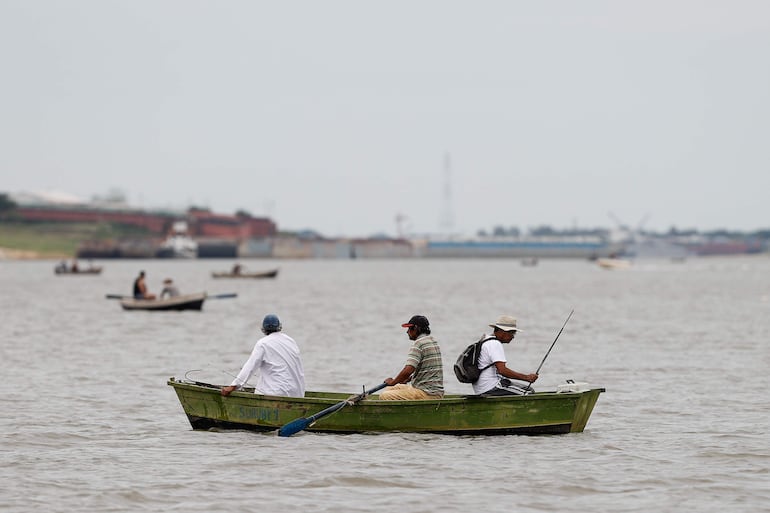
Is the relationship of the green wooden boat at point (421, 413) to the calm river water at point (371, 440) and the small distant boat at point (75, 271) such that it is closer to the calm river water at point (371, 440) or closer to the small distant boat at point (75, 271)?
the calm river water at point (371, 440)

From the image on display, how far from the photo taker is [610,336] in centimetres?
4659

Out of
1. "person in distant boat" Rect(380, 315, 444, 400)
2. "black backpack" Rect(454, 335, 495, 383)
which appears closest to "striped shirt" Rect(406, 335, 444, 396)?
"person in distant boat" Rect(380, 315, 444, 400)

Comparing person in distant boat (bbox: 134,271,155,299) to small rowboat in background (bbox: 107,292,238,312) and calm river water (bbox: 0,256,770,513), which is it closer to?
small rowboat in background (bbox: 107,292,238,312)

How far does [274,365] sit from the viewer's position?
68.8 ft

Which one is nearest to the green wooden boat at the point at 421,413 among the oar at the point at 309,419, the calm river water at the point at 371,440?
the oar at the point at 309,419

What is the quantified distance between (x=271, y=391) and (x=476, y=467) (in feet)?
13.3

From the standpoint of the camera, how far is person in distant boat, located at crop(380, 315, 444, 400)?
20.4m

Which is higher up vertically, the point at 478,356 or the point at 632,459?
the point at 478,356

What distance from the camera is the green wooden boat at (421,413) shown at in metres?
20.2

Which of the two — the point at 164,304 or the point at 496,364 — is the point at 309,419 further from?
the point at 164,304

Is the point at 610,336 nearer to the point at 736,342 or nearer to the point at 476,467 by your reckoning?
the point at 736,342

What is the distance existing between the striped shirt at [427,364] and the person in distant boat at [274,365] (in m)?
1.96

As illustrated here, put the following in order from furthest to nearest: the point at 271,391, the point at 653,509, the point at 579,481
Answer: the point at 271,391, the point at 579,481, the point at 653,509

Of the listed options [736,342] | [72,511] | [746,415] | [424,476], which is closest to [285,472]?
[424,476]
